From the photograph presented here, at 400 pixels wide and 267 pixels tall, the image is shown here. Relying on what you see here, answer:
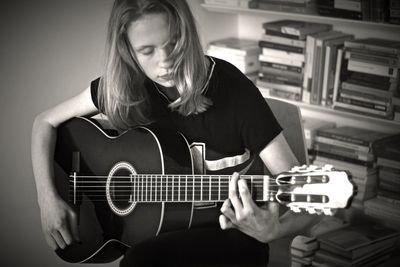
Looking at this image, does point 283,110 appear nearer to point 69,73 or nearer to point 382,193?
point 69,73

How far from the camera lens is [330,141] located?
86.1 inches

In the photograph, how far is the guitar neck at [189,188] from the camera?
49.1 inches

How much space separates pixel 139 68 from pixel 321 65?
3.37 feet

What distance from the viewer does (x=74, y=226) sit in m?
1.44

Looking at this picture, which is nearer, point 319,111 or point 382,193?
point 382,193

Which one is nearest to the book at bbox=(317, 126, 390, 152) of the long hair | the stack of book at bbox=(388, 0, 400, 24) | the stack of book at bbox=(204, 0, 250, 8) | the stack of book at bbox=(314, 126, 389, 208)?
the stack of book at bbox=(314, 126, 389, 208)

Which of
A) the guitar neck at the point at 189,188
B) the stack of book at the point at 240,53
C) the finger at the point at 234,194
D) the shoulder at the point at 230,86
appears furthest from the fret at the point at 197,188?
the stack of book at the point at 240,53

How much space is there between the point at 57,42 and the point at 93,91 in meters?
0.27

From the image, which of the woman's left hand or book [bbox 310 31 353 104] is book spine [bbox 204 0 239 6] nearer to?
book [bbox 310 31 353 104]

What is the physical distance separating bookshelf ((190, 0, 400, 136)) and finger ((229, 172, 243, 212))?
91 cm

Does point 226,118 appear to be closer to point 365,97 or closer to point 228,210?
point 228,210

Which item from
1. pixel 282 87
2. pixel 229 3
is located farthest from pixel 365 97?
pixel 229 3

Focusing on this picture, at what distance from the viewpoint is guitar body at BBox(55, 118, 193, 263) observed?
1.36m

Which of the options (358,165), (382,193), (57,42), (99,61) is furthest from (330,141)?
(57,42)
